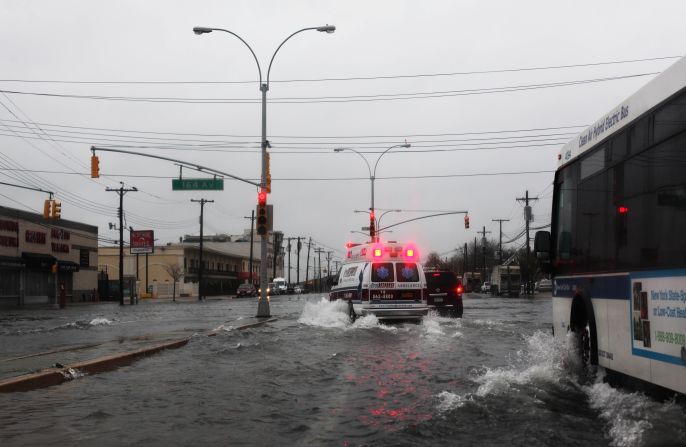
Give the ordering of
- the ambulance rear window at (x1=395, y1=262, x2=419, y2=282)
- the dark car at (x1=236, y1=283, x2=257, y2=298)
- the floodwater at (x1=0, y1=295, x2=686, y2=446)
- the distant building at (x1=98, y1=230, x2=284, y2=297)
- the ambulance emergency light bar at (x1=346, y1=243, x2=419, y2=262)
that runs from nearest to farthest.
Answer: the floodwater at (x1=0, y1=295, x2=686, y2=446) → the ambulance rear window at (x1=395, y1=262, x2=419, y2=282) → the ambulance emergency light bar at (x1=346, y1=243, x2=419, y2=262) → the dark car at (x1=236, y1=283, x2=257, y2=298) → the distant building at (x1=98, y1=230, x2=284, y2=297)

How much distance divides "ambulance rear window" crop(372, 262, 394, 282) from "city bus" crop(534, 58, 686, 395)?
11.1 m

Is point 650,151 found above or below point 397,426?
above

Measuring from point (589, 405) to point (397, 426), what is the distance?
2.36 meters

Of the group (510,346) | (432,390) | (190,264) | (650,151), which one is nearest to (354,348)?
(510,346)

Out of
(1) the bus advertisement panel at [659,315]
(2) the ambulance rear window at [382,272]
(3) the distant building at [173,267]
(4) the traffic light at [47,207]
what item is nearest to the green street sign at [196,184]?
(4) the traffic light at [47,207]

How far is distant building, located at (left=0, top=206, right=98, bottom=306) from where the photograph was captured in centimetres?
4788

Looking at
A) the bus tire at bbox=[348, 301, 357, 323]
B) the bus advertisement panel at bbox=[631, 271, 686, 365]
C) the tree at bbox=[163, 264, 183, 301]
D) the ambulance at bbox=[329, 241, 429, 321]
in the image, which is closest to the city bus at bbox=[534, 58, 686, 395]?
the bus advertisement panel at bbox=[631, 271, 686, 365]

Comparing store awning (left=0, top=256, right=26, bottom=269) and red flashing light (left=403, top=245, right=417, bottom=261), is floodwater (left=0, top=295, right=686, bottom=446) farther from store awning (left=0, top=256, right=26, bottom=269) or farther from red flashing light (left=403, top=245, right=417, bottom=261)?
store awning (left=0, top=256, right=26, bottom=269)

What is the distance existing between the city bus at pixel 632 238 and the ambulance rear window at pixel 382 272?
438 inches

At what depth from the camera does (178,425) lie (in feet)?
22.4

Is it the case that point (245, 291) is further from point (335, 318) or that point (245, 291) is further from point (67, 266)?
point (335, 318)

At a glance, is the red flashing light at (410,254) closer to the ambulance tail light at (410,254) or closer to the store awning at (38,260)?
the ambulance tail light at (410,254)

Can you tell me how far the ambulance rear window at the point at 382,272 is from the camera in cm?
2041

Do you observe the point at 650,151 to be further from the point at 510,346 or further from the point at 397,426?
the point at 510,346
